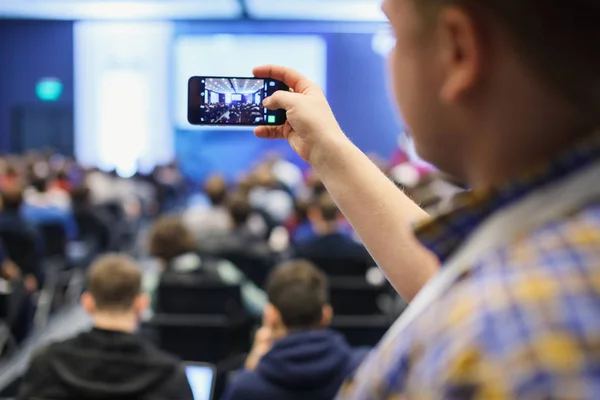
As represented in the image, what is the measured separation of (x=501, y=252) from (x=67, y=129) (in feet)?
54.7

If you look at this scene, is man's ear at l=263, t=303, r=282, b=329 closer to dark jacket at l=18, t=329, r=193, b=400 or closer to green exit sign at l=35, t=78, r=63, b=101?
dark jacket at l=18, t=329, r=193, b=400

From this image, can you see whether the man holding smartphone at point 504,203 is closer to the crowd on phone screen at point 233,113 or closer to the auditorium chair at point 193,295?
the crowd on phone screen at point 233,113

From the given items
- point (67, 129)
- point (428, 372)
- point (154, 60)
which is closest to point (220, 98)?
point (428, 372)

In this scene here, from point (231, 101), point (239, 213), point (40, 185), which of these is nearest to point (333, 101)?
point (40, 185)

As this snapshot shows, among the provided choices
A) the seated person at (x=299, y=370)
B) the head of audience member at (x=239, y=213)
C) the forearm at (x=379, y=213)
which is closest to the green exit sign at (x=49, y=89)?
the head of audience member at (x=239, y=213)

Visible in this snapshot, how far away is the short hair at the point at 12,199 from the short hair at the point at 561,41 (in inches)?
219

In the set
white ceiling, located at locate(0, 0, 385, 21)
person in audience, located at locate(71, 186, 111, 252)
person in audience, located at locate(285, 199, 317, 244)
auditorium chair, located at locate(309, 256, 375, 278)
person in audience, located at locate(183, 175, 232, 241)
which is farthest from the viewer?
white ceiling, located at locate(0, 0, 385, 21)

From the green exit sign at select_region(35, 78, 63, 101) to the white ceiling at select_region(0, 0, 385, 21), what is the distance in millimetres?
1351

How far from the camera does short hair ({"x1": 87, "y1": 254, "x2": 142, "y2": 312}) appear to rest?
2.49 m

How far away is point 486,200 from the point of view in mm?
518

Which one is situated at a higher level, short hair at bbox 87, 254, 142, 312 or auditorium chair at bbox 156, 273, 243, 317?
short hair at bbox 87, 254, 142, 312

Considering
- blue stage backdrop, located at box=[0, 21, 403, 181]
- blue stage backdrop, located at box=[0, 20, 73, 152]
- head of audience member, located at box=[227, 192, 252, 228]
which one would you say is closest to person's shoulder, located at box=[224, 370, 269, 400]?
head of audience member, located at box=[227, 192, 252, 228]

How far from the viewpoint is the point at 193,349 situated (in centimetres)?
412

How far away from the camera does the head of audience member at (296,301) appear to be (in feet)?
8.13
